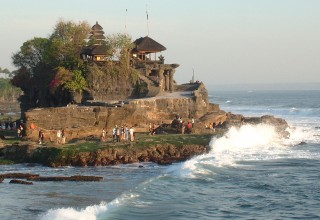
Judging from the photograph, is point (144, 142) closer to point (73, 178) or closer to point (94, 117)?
point (94, 117)

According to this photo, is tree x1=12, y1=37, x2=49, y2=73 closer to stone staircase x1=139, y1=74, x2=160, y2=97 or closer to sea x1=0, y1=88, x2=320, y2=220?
stone staircase x1=139, y1=74, x2=160, y2=97

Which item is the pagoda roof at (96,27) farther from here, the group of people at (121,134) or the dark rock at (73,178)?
the dark rock at (73,178)

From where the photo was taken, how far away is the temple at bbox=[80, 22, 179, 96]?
64250mm

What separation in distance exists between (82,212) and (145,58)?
1792 inches

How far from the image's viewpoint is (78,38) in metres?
66.2

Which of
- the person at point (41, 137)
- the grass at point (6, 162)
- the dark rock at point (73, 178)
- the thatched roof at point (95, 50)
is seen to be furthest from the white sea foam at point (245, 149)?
the thatched roof at point (95, 50)

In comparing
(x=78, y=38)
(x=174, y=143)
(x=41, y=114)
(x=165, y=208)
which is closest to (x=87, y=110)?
(x=41, y=114)

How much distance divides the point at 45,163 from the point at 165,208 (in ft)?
48.5

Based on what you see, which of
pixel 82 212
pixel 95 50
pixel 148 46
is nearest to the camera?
pixel 82 212

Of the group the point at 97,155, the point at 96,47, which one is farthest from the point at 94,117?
the point at 96,47

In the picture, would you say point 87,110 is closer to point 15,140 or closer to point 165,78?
point 15,140

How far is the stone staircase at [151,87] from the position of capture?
61678mm

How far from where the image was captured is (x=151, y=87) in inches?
2448

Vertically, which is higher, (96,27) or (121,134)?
(96,27)
